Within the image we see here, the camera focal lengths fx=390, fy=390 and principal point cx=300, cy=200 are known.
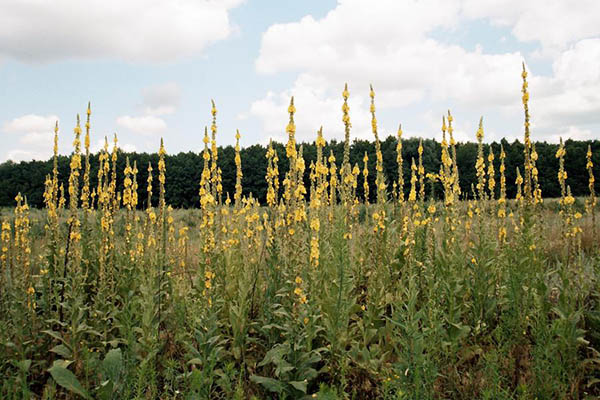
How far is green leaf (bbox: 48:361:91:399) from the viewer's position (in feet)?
9.88

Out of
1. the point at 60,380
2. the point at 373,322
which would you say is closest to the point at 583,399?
the point at 373,322

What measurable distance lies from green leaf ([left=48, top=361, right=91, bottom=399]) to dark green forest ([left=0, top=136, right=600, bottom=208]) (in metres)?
21.4

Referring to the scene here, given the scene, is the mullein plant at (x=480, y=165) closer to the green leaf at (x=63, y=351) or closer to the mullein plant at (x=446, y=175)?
the mullein plant at (x=446, y=175)

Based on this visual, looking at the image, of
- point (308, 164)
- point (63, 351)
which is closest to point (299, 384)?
point (63, 351)

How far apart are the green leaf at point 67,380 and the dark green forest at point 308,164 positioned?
21410 mm

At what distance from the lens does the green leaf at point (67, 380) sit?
3.01m

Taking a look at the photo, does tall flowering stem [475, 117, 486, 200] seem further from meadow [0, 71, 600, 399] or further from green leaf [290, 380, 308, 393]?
green leaf [290, 380, 308, 393]

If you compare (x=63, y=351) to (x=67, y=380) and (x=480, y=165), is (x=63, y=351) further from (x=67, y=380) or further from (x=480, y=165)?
(x=480, y=165)

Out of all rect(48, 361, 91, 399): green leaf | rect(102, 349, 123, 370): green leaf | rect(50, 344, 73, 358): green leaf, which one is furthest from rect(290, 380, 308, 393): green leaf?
rect(50, 344, 73, 358): green leaf

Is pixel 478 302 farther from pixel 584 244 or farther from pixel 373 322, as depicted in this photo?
pixel 584 244

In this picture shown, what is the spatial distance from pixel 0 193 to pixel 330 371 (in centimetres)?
3859

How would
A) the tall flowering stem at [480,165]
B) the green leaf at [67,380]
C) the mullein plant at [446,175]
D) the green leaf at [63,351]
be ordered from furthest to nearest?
the tall flowering stem at [480,165], the mullein plant at [446,175], the green leaf at [63,351], the green leaf at [67,380]

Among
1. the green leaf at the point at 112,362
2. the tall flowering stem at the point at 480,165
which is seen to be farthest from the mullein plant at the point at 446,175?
the green leaf at the point at 112,362

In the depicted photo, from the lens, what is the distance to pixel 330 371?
313 centimetres
